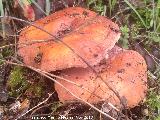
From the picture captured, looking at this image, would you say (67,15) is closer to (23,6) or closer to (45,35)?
(45,35)

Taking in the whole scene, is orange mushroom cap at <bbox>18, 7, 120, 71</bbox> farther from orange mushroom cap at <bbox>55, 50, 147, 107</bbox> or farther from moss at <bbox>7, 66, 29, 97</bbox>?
moss at <bbox>7, 66, 29, 97</bbox>

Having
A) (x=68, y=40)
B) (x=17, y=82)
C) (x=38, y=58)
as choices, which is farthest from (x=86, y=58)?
(x=17, y=82)

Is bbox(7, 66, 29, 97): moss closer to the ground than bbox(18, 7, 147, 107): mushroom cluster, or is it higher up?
closer to the ground

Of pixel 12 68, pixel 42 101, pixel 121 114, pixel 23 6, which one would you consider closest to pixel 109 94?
pixel 121 114

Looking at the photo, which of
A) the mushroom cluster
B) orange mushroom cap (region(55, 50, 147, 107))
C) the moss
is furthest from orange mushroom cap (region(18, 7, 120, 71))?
the moss

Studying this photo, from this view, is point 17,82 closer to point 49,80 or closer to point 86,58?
point 49,80

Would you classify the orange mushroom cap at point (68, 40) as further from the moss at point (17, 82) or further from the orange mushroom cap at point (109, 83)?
the moss at point (17, 82)

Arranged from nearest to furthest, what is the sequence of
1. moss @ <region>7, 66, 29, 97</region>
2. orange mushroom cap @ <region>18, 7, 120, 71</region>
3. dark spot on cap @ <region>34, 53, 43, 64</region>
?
orange mushroom cap @ <region>18, 7, 120, 71</region> < dark spot on cap @ <region>34, 53, 43, 64</region> < moss @ <region>7, 66, 29, 97</region>
